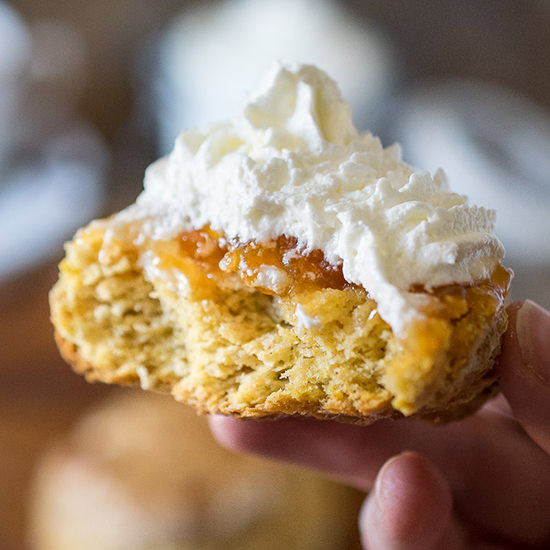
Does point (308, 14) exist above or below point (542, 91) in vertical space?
below

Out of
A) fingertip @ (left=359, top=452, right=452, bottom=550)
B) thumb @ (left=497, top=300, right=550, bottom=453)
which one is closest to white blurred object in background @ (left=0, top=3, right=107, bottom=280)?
fingertip @ (left=359, top=452, right=452, bottom=550)

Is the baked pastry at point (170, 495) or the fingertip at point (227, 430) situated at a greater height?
the fingertip at point (227, 430)

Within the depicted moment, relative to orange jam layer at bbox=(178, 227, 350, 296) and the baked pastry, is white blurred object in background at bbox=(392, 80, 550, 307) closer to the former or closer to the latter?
the baked pastry

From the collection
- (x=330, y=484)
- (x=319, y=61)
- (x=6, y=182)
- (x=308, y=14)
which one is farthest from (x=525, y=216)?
(x=6, y=182)

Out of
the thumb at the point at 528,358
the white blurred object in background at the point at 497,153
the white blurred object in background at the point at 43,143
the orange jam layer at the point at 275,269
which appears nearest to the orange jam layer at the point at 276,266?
the orange jam layer at the point at 275,269

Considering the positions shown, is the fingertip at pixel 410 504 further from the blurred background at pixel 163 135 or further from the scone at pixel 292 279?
the blurred background at pixel 163 135

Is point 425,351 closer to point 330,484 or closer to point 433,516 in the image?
point 433,516

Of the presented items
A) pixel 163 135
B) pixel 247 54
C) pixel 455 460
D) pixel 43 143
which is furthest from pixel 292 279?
pixel 247 54
